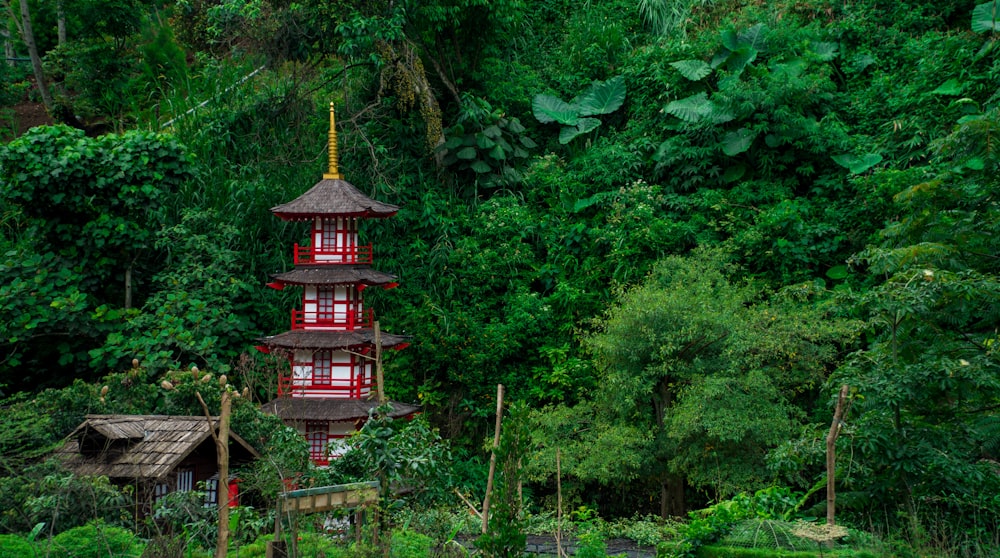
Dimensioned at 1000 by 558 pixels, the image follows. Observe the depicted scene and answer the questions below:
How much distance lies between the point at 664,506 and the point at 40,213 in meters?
12.5

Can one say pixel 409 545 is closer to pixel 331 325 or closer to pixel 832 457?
pixel 832 457

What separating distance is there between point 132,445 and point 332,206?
4.48 m

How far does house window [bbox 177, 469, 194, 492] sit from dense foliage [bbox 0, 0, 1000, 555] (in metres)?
1.51

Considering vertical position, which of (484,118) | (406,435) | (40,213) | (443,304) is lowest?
(406,435)

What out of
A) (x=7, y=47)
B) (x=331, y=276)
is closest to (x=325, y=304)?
(x=331, y=276)

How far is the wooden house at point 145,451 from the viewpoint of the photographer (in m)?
10.4

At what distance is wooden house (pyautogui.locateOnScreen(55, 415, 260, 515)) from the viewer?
34.1 feet

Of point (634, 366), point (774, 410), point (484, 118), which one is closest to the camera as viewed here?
point (774, 410)

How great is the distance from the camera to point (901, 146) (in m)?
16.5

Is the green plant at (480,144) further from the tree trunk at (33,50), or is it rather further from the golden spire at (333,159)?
the tree trunk at (33,50)

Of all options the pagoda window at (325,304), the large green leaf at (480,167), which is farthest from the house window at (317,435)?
the large green leaf at (480,167)

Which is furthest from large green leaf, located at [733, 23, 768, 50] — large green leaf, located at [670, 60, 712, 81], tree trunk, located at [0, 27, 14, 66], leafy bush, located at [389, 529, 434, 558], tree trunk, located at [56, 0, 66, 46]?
tree trunk, located at [0, 27, 14, 66]

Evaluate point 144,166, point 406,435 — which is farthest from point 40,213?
point 406,435

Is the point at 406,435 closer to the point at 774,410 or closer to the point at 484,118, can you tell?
the point at 774,410
